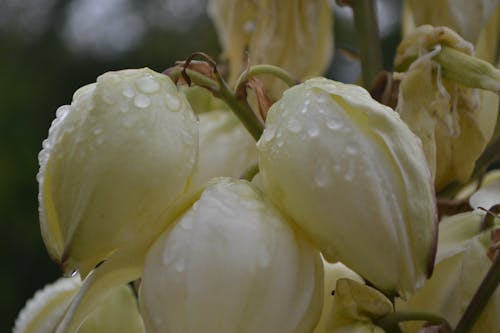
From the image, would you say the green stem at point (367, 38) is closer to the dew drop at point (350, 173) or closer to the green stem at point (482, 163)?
the green stem at point (482, 163)

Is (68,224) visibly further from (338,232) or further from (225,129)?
(225,129)

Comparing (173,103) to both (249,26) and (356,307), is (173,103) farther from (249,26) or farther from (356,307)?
(249,26)

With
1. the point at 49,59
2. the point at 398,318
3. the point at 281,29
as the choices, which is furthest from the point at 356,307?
the point at 49,59

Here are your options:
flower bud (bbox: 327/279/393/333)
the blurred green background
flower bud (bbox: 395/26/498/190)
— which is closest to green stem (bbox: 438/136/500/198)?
flower bud (bbox: 395/26/498/190)

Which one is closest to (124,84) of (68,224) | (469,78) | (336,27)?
(68,224)

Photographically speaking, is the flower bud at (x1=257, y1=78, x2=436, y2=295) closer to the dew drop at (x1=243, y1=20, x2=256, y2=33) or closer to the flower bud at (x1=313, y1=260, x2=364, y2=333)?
the flower bud at (x1=313, y1=260, x2=364, y2=333)

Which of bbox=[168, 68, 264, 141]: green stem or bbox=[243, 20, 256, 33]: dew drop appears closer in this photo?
bbox=[168, 68, 264, 141]: green stem
